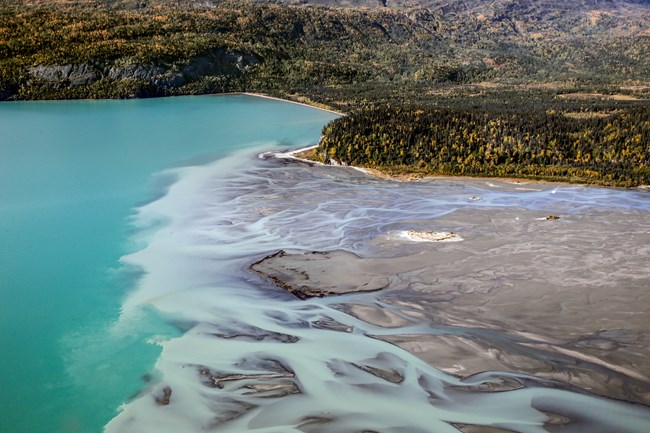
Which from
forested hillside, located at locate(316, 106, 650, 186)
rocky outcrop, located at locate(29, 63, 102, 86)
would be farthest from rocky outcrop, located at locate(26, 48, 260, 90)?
forested hillside, located at locate(316, 106, 650, 186)

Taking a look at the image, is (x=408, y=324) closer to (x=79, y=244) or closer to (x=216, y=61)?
(x=79, y=244)

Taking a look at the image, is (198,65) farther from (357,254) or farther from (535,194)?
(357,254)

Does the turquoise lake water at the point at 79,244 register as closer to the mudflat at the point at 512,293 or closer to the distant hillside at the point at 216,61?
the mudflat at the point at 512,293

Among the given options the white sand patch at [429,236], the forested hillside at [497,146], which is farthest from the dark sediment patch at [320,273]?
the forested hillside at [497,146]

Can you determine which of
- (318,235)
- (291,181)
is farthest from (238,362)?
(291,181)

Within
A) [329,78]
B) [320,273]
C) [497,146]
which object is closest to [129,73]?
[329,78]

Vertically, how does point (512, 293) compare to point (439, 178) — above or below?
below

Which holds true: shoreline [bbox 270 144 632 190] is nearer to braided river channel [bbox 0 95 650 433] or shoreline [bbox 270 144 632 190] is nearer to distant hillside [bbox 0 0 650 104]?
braided river channel [bbox 0 95 650 433]
